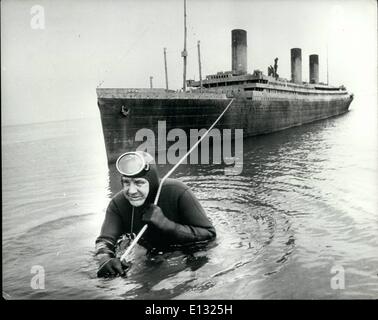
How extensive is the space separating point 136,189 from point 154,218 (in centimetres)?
45

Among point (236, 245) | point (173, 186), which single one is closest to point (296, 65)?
point (236, 245)

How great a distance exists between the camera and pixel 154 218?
4.32 metres

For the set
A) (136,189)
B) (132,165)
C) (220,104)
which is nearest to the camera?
(132,165)

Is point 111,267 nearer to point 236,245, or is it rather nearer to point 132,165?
Result: point 132,165

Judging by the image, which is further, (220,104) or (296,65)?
(296,65)

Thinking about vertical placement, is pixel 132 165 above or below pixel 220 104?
below

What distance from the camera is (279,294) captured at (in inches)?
166

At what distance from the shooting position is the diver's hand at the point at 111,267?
14.6ft

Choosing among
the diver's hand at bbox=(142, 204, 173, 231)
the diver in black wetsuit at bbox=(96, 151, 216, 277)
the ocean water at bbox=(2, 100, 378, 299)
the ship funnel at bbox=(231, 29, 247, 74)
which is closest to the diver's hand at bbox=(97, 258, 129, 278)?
the diver in black wetsuit at bbox=(96, 151, 216, 277)

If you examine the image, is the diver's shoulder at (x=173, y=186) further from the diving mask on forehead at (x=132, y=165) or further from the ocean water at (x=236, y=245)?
the ocean water at (x=236, y=245)

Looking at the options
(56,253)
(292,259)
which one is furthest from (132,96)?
(292,259)

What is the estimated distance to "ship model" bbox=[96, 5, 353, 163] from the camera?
18906 mm

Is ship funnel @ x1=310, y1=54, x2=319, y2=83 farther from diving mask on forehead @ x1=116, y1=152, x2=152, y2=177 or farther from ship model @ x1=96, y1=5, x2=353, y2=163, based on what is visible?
diving mask on forehead @ x1=116, y1=152, x2=152, y2=177

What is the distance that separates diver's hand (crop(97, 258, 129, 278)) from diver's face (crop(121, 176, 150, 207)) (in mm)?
786
